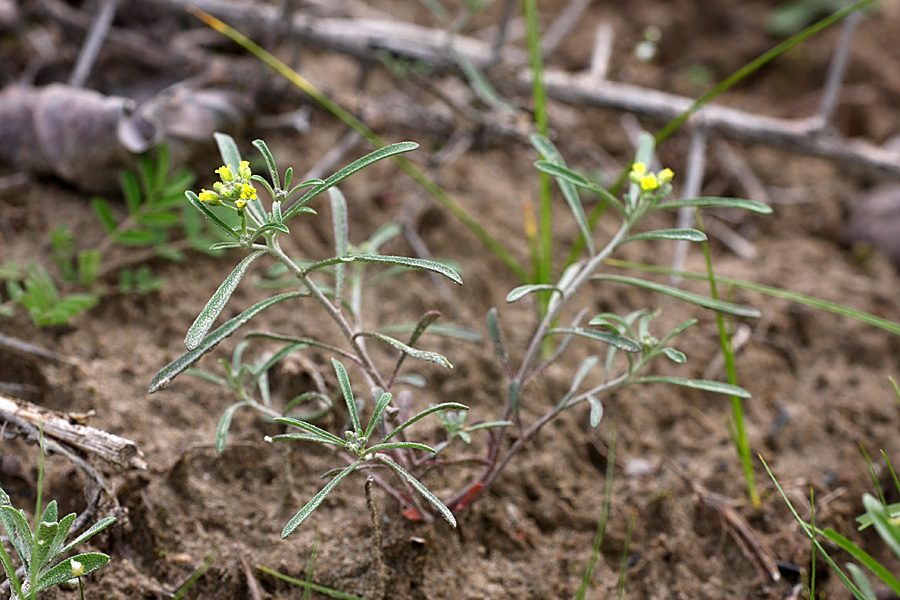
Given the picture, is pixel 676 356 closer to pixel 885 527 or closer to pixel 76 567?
pixel 885 527

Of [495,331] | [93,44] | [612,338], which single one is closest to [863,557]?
[612,338]

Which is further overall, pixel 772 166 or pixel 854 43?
pixel 854 43

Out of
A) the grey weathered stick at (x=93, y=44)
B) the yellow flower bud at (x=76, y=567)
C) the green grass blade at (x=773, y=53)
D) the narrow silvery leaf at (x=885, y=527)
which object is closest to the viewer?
the narrow silvery leaf at (x=885, y=527)

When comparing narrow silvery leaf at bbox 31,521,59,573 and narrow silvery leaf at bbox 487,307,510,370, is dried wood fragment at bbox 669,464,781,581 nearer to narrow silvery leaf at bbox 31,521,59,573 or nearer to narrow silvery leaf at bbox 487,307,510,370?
narrow silvery leaf at bbox 487,307,510,370

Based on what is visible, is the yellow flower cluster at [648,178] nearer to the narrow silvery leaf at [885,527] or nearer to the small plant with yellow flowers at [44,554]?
the narrow silvery leaf at [885,527]

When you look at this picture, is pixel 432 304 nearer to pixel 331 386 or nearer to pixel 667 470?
pixel 331 386

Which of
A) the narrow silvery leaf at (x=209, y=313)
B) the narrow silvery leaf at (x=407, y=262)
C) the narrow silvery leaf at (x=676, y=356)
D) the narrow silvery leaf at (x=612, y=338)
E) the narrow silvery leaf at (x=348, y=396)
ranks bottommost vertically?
the narrow silvery leaf at (x=348, y=396)

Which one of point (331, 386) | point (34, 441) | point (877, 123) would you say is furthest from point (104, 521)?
point (877, 123)

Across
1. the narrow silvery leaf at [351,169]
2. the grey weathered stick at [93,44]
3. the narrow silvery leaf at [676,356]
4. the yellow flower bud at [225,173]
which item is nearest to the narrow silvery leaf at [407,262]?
the narrow silvery leaf at [351,169]

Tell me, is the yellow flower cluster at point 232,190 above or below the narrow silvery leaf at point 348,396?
above
